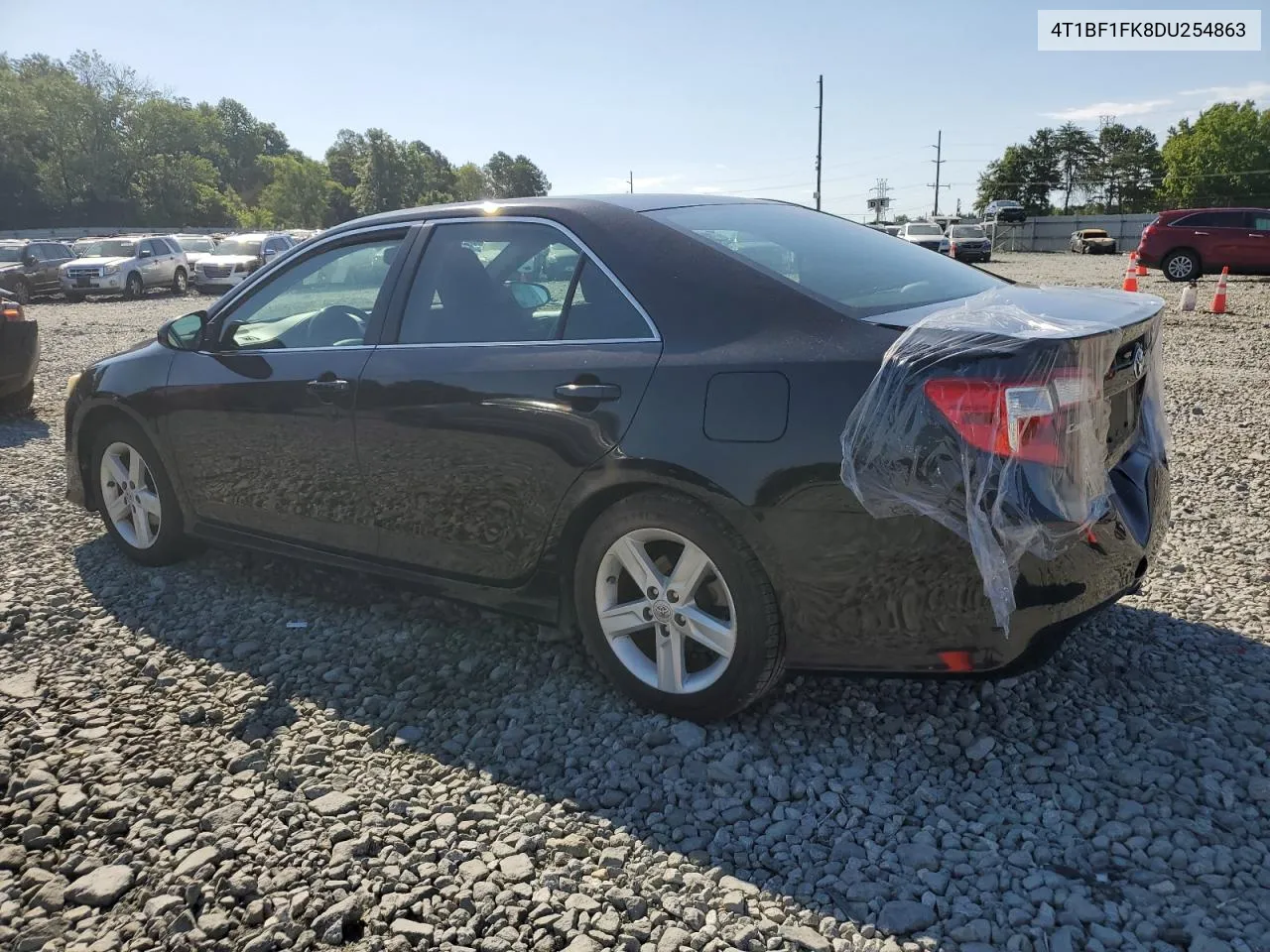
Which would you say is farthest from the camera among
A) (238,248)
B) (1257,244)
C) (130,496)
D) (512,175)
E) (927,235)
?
(512,175)

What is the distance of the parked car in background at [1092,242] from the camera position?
4872 centimetres

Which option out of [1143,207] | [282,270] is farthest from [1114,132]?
[282,270]

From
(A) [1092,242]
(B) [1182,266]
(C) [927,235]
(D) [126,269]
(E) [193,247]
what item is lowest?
(B) [1182,266]

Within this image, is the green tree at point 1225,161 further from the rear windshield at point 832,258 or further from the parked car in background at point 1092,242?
the rear windshield at point 832,258

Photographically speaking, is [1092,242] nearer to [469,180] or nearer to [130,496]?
[130,496]

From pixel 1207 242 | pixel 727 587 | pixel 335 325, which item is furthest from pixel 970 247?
pixel 727 587

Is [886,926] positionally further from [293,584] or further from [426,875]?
[293,584]

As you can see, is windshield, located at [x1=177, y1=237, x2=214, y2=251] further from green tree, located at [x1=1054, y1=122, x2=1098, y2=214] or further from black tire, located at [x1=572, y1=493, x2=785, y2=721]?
green tree, located at [x1=1054, y1=122, x2=1098, y2=214]

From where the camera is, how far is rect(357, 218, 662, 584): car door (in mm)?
3203

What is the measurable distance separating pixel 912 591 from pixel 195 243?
33.3 meters

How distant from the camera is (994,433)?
2531 millimetres

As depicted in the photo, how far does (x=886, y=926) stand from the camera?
2.32 meters

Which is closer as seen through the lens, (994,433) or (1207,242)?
(994,433)

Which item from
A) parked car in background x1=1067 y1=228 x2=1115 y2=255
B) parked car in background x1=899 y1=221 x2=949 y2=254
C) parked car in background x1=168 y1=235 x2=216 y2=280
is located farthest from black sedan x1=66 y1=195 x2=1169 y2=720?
parked car in background x1=1067 y1=228 x2=1115 y2=255
